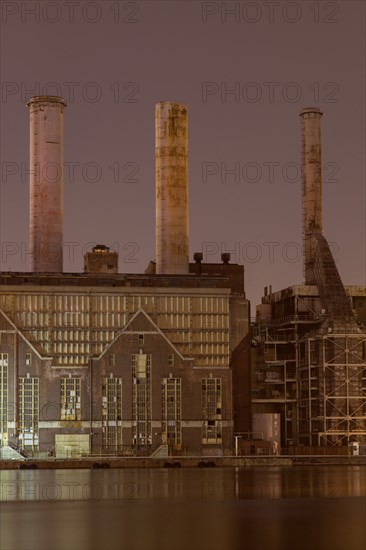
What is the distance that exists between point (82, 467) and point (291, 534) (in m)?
85.0

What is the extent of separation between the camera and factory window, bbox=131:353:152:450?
138 meters

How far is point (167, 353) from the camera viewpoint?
140 meters

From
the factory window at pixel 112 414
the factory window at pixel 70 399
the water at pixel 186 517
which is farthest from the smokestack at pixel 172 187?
the water at pixel 186 517

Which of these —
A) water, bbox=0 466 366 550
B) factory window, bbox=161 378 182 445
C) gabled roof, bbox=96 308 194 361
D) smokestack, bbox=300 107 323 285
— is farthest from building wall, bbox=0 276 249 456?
water, bbox=0 466 366 550

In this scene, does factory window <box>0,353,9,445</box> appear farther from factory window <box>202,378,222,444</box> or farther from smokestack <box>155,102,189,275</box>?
factory window <box>202,378,222,444</box>

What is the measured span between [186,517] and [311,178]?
109314mm

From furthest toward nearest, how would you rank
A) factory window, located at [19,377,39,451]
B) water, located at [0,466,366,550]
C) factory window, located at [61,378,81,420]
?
factory window, located at [61,378,81,420] → factory window, located at [19,377,39,451] → water, located at [0,466,366,550]

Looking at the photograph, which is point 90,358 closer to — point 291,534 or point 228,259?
point 228,259

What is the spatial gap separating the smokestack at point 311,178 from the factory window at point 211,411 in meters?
21.3

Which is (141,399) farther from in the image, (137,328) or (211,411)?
(211,411)

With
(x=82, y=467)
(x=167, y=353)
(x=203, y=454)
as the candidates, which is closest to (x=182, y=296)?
(x=167, y=353)

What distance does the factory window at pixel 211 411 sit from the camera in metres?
140

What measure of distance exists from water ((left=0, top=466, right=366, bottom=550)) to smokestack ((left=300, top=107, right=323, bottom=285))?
84182 mm

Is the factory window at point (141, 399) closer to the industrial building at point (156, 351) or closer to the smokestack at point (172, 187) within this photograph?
the industrial building at point (156, 351)
